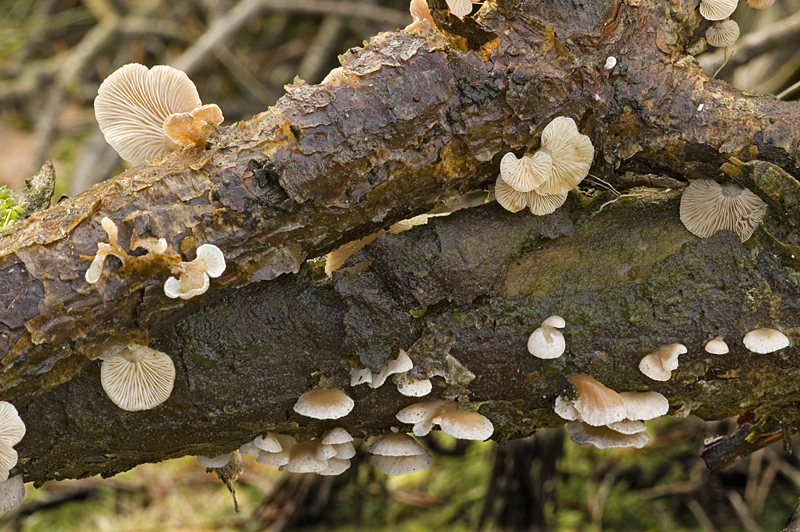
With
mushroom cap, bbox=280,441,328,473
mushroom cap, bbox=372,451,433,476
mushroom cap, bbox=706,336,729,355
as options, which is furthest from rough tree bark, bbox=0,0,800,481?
mushroom cap, bbox=372,451,433,476

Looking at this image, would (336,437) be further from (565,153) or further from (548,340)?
(565,153)

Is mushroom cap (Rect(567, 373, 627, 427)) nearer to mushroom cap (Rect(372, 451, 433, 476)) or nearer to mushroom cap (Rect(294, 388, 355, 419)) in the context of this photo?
mushroom cap (Rect(372, 451, 433, 476))

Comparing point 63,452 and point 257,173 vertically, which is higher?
point 257,173

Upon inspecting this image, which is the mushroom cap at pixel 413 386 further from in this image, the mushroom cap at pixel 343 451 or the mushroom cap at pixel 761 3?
the mushroom cap at pixel 761 3

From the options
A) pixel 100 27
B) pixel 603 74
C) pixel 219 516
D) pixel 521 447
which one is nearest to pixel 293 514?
pixel 219 516

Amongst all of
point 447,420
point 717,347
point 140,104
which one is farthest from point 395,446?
point 140,104

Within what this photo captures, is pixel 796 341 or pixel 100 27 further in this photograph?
pixel 100 27

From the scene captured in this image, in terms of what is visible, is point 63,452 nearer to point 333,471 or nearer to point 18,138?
point 333,471

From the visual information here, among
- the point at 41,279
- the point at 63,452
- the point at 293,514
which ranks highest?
the point at 41,279
